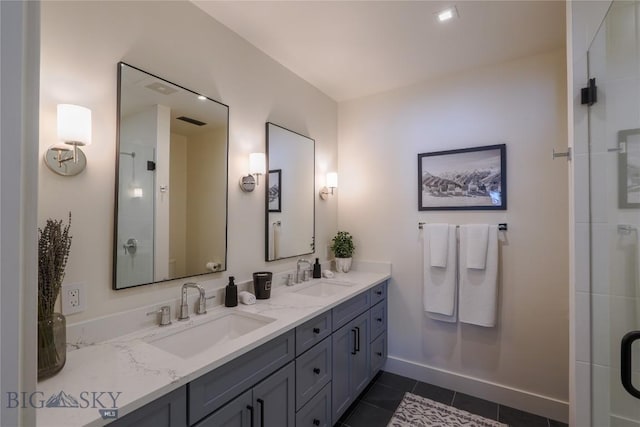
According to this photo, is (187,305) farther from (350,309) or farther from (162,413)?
(350,309)

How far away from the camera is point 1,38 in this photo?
→ 42 centimetres

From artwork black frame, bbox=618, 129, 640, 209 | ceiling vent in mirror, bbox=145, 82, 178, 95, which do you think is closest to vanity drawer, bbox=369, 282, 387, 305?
artwork black frame, bbox=618, 129, 640, 209

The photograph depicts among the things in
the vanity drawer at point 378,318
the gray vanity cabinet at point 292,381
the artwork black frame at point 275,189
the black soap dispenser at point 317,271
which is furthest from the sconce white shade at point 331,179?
the vanity drawer at point 378,318

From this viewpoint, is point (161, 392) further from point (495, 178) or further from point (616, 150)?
point (495, 178)

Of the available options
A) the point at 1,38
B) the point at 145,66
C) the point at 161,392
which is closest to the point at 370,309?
the point at 161,392

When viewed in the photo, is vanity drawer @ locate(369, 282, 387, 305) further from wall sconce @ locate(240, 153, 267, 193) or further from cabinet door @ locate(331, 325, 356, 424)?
wall sconce @ locate(240, 153, 267, 193)

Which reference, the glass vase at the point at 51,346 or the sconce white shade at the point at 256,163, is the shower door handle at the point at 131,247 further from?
the sconce white shade at the point at 256,163

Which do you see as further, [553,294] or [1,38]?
[553,294]

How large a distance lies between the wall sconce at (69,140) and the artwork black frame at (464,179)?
231 cm

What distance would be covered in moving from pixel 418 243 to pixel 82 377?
2.34 metres

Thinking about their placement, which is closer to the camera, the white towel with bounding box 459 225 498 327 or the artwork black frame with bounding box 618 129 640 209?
the artwork black frame with bounding box 618 129 640 209

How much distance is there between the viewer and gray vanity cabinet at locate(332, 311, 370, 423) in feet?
6.20

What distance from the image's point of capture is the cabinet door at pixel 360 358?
2105mm

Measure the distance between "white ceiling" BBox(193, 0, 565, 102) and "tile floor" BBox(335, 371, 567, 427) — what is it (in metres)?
2.65
